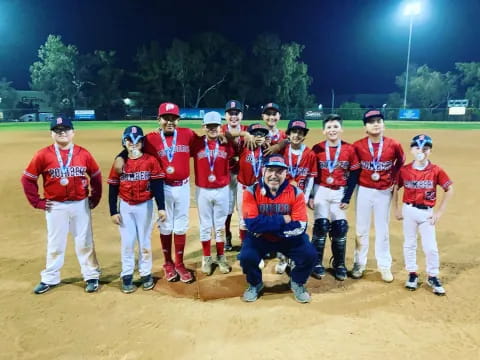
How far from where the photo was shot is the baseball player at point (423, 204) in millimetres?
4285

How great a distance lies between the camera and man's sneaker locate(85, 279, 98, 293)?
4.34 m

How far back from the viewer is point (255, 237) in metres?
4.09

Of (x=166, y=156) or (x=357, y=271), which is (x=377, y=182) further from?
(x=166, y=156)

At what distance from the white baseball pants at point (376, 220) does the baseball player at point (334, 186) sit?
Result: 0.62 ft

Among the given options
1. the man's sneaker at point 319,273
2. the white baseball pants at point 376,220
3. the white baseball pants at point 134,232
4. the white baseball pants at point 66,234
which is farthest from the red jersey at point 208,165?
the white baseball pants at point 376,220

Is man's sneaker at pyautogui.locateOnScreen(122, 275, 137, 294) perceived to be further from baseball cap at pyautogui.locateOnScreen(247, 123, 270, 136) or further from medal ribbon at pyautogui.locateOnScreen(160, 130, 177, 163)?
baseball cap at pyautogui.locateOnScreen(247, 123, 270, 136)

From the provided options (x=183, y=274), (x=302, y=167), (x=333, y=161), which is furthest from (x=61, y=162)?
(x=333, y=161)

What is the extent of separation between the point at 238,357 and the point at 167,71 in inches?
1986

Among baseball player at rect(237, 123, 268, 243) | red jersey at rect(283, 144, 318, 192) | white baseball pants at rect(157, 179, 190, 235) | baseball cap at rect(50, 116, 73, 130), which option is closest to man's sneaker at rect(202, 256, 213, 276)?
white baseball pants at rect(157, 179, 190, 235)

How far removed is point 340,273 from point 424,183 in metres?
1.49

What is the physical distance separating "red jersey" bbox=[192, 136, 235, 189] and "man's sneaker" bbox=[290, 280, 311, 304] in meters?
1.55

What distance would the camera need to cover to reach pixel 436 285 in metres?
4.30

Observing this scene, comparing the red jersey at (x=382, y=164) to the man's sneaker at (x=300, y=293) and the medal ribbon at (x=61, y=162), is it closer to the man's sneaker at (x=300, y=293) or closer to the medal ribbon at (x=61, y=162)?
the man's sneaker at (x=300, y=293)

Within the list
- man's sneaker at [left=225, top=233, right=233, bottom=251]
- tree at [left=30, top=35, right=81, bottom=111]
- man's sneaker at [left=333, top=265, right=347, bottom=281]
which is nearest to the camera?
man's sneaker at [left=333, top=265, right=347, bottom=281]
